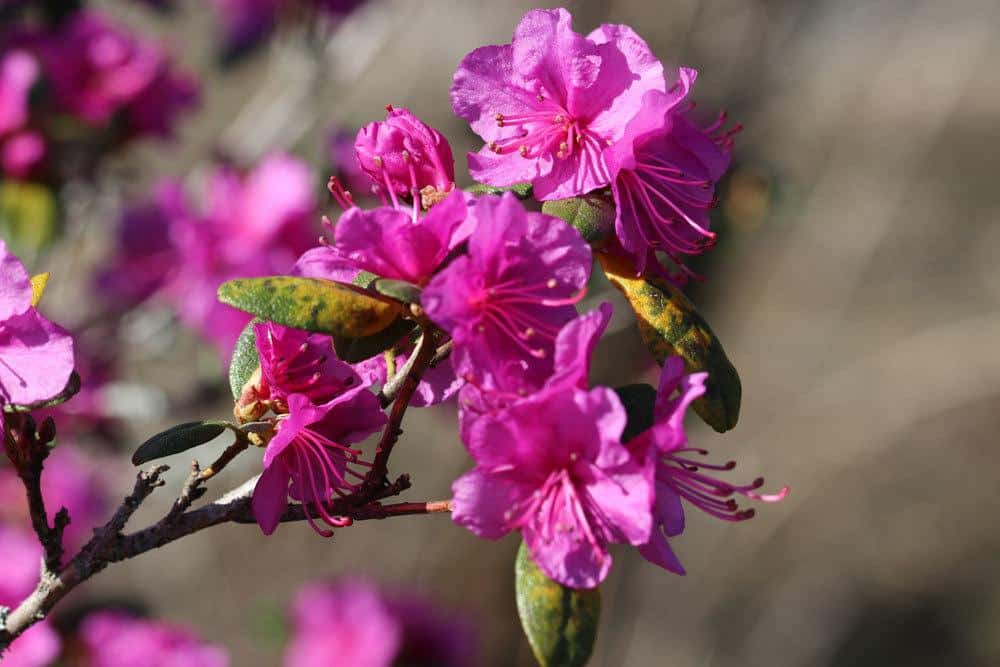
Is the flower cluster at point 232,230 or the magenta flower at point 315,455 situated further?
the flower cluster at point 232,230

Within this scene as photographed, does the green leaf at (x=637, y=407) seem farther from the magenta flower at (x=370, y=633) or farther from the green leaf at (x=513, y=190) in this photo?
the magenta flower at (x=370, y=633)

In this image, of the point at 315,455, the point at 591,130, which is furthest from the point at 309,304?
the point at 591,130

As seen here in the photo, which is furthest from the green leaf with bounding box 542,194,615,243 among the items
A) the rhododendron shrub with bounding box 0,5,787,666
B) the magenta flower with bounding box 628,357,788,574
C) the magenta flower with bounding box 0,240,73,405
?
the magenta flower with bounding box 0,240,73,405

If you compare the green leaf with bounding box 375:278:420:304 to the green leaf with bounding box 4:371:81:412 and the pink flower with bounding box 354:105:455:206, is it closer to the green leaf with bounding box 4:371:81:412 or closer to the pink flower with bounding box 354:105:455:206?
the pink flower with bounding box 354:105:455:206

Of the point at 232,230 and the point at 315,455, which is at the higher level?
the point at 315,455

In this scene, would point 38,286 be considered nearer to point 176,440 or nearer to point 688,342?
point 176,440

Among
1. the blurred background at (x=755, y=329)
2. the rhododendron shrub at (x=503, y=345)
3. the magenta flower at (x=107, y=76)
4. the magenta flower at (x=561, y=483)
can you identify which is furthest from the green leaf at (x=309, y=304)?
the blurred background at (x=755, y=329)

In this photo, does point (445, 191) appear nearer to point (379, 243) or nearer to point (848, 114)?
point (379, 243)
